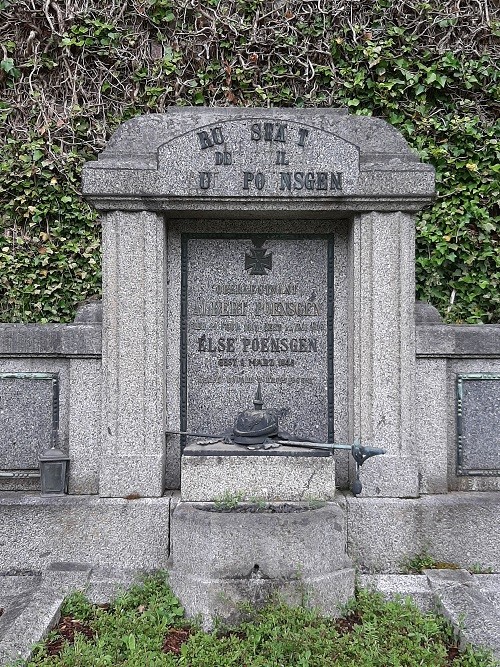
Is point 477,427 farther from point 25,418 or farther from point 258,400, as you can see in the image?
point 25,418

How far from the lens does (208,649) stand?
120 inches

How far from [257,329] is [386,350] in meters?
0.93

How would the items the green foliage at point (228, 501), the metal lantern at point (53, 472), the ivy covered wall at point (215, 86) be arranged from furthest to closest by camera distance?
the ivy covered wall at point (215, 86) → the metal lantern at point (53, 472) → the green foliage at point (228, 501)

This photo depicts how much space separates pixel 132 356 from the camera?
159 inches

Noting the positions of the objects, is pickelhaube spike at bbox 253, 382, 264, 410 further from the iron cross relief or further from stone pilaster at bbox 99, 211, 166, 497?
the iron cross relief

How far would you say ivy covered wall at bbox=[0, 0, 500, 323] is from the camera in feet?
19.4

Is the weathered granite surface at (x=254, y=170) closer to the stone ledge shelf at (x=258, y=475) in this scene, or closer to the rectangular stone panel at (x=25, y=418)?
the rectangular stone panel at (x=25, y=418)

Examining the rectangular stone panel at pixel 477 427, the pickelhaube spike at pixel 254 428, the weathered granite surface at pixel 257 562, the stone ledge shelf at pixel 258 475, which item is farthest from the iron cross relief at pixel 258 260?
the weathered granite surface at pixel 257 562

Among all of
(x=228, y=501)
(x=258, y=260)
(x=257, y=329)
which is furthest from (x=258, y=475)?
(x=258, y=260)

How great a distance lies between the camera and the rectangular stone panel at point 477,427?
13.9 ft

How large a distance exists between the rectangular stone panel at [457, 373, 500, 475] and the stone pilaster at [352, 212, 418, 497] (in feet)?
1.41

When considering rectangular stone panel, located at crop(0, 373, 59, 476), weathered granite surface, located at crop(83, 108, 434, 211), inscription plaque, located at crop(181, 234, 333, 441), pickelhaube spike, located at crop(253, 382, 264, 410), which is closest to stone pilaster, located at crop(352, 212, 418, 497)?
weathered granite surface, located at crop(83, 108, 434, 211)

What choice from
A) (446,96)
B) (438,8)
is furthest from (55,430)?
(438,8)

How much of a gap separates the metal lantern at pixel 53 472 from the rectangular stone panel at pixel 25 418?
0.18 m
